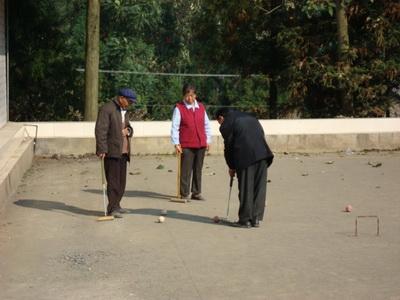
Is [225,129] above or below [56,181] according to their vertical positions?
above

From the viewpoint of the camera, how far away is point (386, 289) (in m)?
6.72

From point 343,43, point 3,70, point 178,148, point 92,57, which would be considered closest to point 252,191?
point 178,148

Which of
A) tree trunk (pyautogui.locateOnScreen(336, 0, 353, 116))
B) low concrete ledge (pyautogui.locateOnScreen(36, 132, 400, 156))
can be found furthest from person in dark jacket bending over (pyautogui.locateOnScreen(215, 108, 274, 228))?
tree trunk (pyautogui.locateOnScreen(336, 0, 353, 116))

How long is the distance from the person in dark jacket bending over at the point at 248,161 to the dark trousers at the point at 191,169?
6.63ft

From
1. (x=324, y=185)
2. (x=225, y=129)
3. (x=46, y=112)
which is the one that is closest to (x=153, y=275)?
(x=225, y=129)

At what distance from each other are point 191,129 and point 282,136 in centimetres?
615

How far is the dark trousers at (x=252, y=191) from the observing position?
9.30 m

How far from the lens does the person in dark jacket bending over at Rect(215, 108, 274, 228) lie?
9344 mm

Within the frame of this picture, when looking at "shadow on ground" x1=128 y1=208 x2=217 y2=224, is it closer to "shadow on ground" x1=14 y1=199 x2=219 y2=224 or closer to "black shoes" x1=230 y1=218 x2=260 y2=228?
"shadow on ground" x1=14 y1=199 x2=219 y2=224

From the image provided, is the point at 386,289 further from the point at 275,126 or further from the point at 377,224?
the point at 275,126

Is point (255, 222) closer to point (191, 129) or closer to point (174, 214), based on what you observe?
point (174, 214)

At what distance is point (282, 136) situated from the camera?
17.4m

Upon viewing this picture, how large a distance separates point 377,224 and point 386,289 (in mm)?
2717

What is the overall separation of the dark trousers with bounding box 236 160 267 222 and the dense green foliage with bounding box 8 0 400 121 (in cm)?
917
